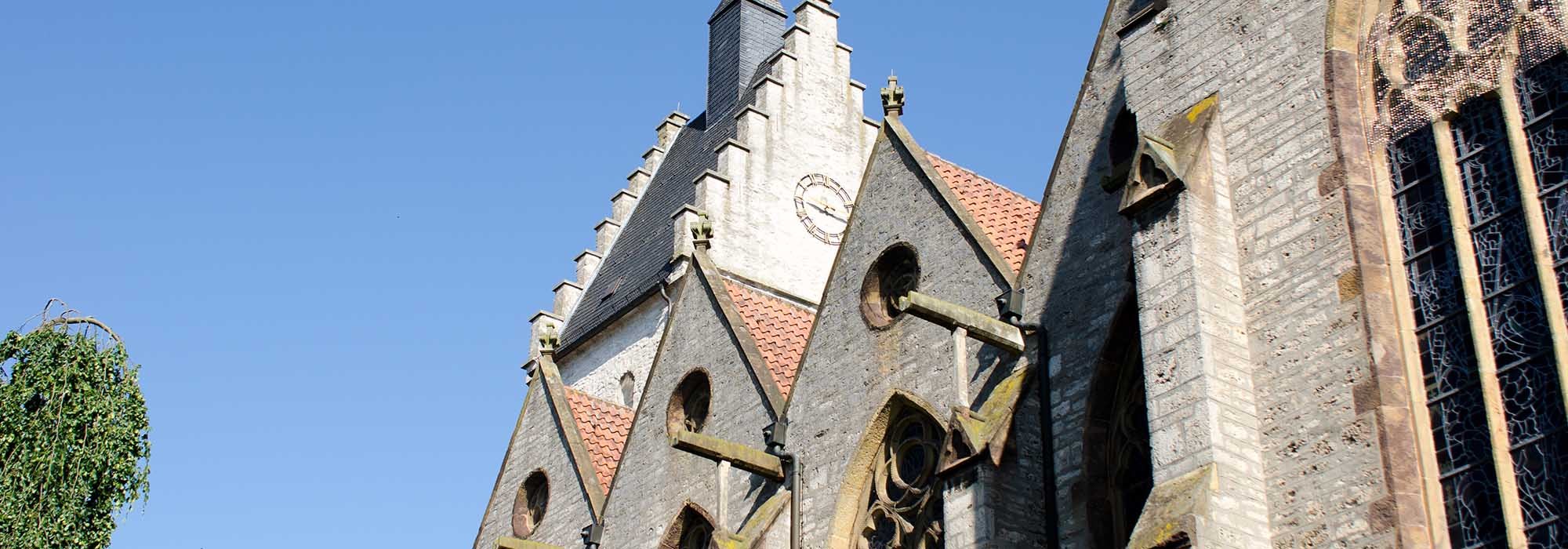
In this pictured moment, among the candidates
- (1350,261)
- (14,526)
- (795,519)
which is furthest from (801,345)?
(1350,261)

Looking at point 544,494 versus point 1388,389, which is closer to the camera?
point 1388,389

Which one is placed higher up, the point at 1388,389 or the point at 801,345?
the point at 801,345

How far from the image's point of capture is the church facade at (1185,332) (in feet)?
36.3

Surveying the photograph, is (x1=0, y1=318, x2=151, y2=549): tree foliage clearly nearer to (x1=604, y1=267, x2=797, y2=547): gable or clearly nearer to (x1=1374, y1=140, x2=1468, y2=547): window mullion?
(x1=604, y1=267, x2=797, y2=547): gable

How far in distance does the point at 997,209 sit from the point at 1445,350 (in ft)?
23.6

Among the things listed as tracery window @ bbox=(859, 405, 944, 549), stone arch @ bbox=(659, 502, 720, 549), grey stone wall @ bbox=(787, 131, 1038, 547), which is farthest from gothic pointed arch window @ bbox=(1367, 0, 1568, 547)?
stone arch @ bbox=(659, 502, 720, 549)

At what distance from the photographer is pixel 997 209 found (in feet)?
59.6

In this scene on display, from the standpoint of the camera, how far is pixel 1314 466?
11250 mm

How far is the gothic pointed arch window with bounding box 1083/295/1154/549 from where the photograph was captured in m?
13.7

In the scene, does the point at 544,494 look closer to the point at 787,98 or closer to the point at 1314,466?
the point at 787,98

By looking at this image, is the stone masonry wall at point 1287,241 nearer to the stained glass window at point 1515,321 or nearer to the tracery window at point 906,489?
the stained glass window at point 1515,321

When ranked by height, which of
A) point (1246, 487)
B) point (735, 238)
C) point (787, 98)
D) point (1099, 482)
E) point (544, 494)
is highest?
point (787, 98)

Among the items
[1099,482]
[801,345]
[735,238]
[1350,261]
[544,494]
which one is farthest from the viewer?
[735,238]

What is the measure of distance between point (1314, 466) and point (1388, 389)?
62 cm
